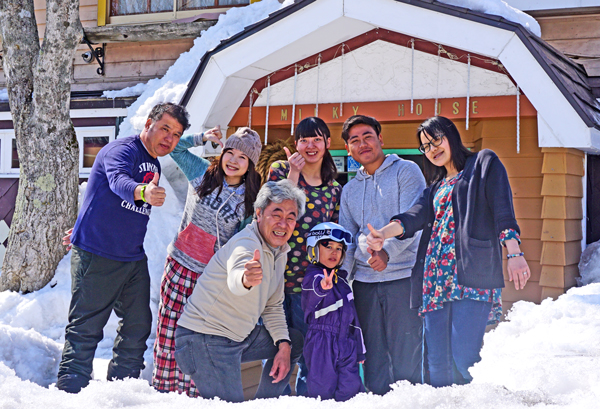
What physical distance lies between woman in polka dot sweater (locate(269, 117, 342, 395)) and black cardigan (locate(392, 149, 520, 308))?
859 mm

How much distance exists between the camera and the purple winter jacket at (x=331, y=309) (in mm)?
3014

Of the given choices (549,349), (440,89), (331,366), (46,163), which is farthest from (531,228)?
(46,163)

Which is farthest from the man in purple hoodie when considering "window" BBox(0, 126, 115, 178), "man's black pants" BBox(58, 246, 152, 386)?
"window" BBox(0, 126, 115, 178)

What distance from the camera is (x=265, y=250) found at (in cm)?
281

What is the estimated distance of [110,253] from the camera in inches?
122

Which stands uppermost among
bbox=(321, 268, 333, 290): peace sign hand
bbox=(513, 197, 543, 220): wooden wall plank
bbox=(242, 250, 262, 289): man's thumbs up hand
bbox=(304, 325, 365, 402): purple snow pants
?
bbox=(513, 197, 543, 220): wooden wall plank

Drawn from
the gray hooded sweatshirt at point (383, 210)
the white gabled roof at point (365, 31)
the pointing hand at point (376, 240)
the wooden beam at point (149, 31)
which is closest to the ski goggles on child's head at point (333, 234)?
the gray hooded sweatshirt at point (383, 210)

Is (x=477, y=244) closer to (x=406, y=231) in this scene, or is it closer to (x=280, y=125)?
(x=406, y=231)

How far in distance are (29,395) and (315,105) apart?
13.0 feet

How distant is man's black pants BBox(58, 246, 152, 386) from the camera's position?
121 inches

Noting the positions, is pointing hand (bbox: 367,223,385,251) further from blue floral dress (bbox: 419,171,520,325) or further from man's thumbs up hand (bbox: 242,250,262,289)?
man's thumbs up hand (bbox: 242,250,262,289)

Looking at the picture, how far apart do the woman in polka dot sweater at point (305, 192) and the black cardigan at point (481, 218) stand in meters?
0.86

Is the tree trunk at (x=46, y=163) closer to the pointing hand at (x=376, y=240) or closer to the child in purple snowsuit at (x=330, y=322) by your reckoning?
the child in purple snowsuit at (x=330, y=322)

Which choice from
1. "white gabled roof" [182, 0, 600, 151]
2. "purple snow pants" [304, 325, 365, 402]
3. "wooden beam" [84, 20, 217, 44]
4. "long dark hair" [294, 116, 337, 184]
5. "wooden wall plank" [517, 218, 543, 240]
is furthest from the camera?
"wooden beam" [84, 20, 217, 44]
